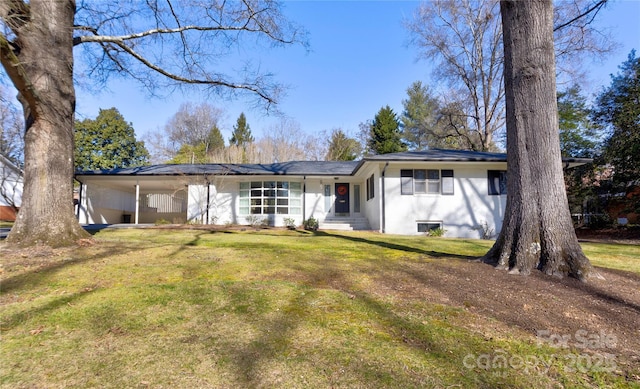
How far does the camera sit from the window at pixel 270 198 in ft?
51.9

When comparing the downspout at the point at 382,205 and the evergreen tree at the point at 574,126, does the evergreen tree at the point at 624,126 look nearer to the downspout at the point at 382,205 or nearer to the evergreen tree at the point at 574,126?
the evergreen tree at the point at 574,126

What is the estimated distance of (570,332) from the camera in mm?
2826

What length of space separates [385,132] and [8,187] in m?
30.0

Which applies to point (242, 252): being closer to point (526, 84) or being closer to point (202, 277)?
point (202, 277)

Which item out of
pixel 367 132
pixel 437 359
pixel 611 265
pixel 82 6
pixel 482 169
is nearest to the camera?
pixel 437 359

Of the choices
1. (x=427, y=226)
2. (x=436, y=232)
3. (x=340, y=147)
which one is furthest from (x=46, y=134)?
(x=340, y=147)

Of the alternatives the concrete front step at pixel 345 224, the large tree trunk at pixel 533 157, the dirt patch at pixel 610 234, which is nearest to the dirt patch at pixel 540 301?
the large tree trunk at pixel 533 157

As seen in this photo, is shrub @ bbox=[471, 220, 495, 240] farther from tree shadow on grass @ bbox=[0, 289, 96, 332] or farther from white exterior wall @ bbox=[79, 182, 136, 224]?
white exterior wall @ bbox=[79, 182, 136, 224]

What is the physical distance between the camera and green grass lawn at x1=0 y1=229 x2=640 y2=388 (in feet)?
6.90

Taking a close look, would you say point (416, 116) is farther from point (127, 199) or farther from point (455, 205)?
point (127, 199)

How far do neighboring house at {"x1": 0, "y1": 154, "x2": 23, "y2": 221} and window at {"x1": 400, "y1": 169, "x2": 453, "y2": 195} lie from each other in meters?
23.9

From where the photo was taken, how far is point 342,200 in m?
16.6

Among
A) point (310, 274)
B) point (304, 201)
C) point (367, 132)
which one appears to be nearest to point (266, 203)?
point (304, 201)

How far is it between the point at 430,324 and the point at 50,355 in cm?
296
